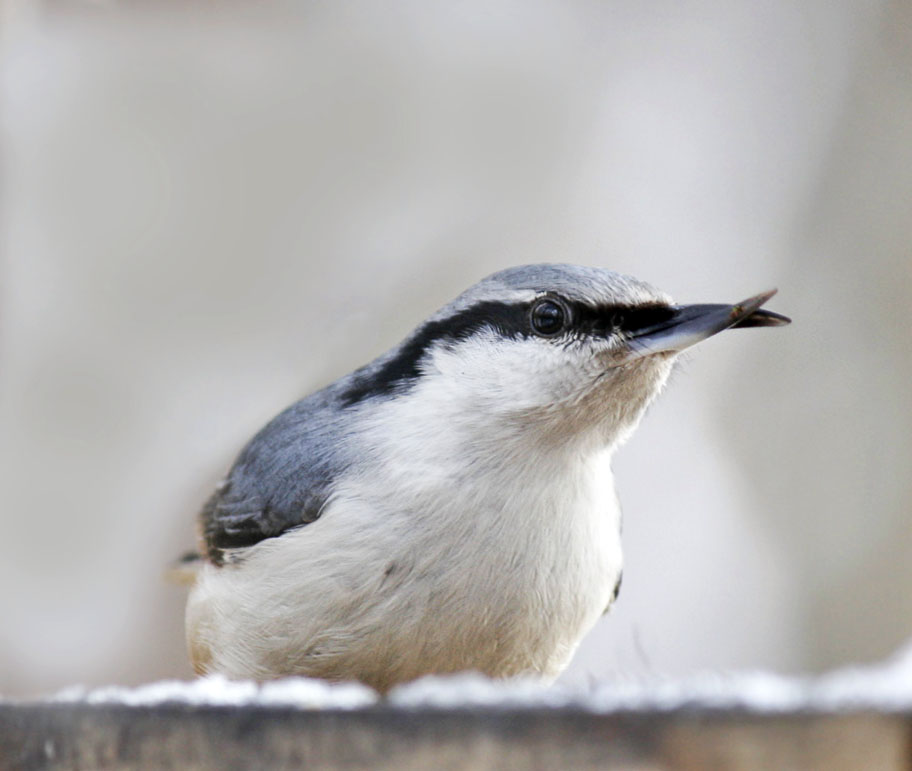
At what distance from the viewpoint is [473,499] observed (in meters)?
0.94

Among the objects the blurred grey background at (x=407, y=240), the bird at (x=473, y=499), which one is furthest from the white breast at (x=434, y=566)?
the blurred grey background at (x=407, y=240)

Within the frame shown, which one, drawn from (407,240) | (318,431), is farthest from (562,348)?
(407,240)

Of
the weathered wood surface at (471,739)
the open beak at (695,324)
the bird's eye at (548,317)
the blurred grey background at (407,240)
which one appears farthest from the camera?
the blurred grey background at (407,240)

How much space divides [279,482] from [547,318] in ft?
1.06

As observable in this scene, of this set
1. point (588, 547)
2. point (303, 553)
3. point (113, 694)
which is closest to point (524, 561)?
point (588, 547)

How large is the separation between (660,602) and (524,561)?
95 centimetres

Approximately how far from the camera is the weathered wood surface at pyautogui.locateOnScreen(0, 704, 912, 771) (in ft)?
1.46

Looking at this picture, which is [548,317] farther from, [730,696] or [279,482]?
[730,696]

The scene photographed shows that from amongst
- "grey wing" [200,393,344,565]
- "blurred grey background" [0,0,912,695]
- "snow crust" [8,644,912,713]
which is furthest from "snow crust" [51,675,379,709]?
"blurred grey background" [0,0,912,695]

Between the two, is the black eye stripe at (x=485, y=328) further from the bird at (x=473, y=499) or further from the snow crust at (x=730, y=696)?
the snow crust at (x=730, y=696)

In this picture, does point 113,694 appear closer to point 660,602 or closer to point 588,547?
point 588,547

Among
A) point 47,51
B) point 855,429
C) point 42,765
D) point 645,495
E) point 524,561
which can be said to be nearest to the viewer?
point 42,765

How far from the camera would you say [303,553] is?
0.97 m

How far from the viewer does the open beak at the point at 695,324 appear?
841 millimetres
